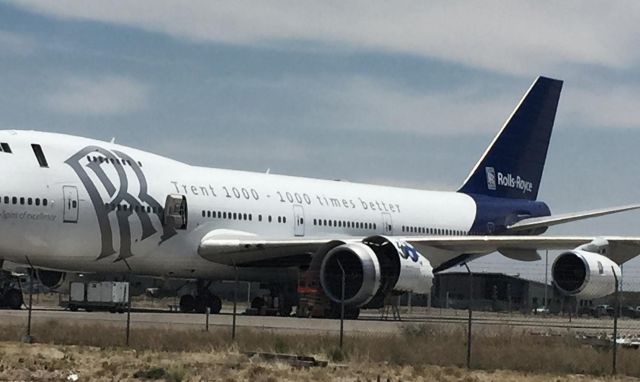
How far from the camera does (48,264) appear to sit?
30469 mm

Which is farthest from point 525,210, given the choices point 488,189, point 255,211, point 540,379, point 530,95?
point 540,379

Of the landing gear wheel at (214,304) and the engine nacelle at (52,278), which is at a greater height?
the engine nacelle at (52,278)

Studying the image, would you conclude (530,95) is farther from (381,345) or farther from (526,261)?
(381,345)

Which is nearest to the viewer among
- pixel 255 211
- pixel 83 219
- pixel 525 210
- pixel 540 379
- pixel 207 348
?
pixel 540 379

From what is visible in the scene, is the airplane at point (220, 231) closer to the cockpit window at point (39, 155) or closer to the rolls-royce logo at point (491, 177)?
the cockpit window at point (39, 155)

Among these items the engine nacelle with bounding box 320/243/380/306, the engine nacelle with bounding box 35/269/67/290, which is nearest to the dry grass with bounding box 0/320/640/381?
the engine nacelle with bounding box 320/243/380/306

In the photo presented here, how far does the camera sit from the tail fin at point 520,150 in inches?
1774

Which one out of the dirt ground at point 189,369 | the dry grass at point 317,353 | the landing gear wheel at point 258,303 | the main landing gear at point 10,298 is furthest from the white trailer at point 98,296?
the dirt ground at point 189,369

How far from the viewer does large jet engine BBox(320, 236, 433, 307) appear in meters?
31.3

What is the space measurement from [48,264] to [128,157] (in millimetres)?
3596

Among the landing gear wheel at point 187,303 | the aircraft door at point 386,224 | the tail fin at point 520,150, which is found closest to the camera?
the landing gear wheel at point 187,303

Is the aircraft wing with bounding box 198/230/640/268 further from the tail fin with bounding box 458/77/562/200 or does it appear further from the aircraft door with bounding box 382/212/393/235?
the tail fin with bounding box 458/77/562/200

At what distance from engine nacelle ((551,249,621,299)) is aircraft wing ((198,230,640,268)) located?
5.45 ft

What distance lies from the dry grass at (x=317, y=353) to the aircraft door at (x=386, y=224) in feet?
49.5
